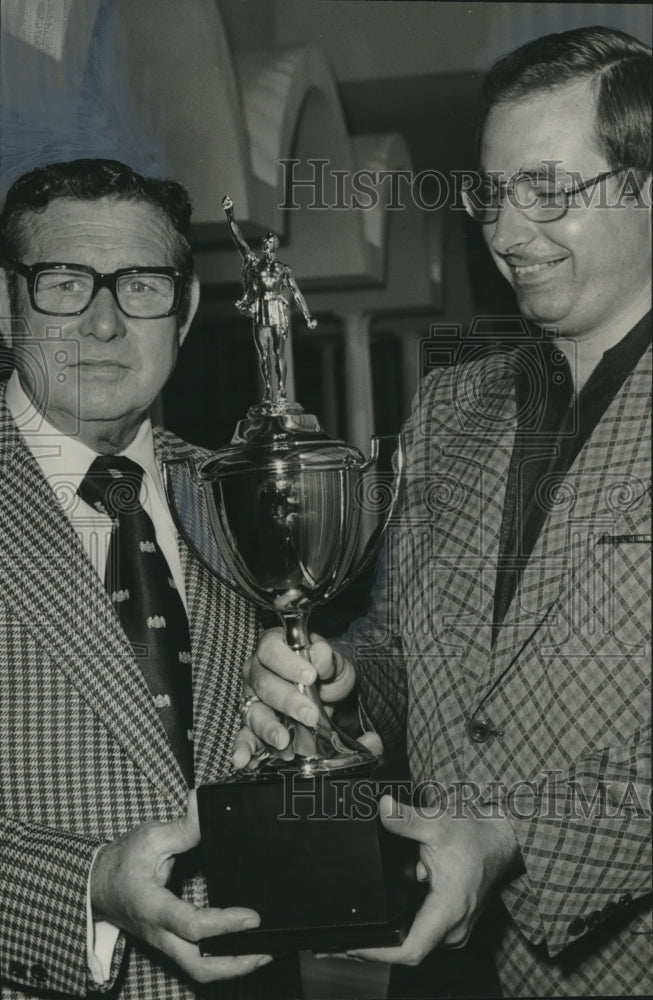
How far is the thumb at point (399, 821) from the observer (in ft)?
4.03

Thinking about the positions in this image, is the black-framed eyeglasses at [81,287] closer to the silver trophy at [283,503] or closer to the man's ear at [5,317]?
the man's ear at [5,317]

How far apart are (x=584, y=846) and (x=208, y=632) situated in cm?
56

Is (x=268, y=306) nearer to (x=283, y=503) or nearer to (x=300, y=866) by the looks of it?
(x=283, y=503)

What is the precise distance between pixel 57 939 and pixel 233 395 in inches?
29.2

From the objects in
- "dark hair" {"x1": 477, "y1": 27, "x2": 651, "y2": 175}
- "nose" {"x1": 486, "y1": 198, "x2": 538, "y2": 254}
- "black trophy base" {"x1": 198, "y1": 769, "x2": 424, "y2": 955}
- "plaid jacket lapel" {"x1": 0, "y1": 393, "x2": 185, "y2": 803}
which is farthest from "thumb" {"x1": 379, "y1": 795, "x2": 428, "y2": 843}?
"dark hair" {"x1": 477, "y1": 27, "x2": 651, "y2": 175}

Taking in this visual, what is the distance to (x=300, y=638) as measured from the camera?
4.34 feet

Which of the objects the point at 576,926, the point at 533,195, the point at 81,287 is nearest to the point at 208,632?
the point at 81,287

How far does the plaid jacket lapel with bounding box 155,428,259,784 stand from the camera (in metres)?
1.45

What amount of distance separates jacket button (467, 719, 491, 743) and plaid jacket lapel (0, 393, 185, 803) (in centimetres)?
39

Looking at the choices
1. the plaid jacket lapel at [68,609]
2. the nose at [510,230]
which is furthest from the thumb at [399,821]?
the nose at [510,230]

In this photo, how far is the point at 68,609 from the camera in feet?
4.70

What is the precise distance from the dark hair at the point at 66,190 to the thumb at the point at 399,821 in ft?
2.56

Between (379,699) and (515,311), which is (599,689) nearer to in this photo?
(379,699)

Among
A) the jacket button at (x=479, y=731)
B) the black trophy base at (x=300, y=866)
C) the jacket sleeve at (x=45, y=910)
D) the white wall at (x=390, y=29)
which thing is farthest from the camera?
the white wall at (x=390, y=29)
